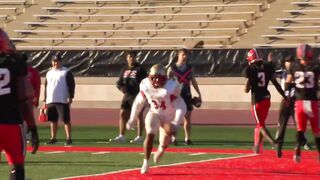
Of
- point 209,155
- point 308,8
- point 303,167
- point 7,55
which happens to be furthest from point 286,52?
point 7,55

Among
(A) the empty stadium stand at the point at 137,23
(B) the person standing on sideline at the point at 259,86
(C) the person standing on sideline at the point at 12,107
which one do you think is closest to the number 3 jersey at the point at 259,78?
(B) the person standing on sideline at the point at 259,86

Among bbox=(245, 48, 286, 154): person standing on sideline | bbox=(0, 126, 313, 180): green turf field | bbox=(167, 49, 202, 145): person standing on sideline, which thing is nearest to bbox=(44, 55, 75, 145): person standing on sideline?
bbox=(0, 126, 313, 180): green turf field

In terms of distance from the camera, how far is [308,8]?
1422 inches

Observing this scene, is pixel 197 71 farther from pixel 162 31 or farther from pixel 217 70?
pixel 162 31

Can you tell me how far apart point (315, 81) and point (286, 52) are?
16.1m

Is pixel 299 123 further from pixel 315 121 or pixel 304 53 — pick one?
pixel 304 53

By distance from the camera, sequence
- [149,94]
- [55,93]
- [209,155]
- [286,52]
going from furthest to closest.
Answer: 1. [286,52]
2. [55,93]
3. [209,155]
4. [149,94]

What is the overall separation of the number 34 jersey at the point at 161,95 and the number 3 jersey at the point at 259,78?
133 inches

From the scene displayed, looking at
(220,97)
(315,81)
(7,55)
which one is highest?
(7,55)

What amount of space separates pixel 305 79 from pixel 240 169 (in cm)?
177

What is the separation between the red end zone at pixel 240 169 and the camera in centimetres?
1277

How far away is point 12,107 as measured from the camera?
9.03 m

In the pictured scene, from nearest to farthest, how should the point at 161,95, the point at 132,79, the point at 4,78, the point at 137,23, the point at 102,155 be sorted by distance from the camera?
1. the point at 4,78
2. the point at 161,95
3. the point at 102,155
4. the point at 132,79
5. the point at 137,23

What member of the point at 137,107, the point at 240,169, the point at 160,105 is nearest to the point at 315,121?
the point at 240,169
